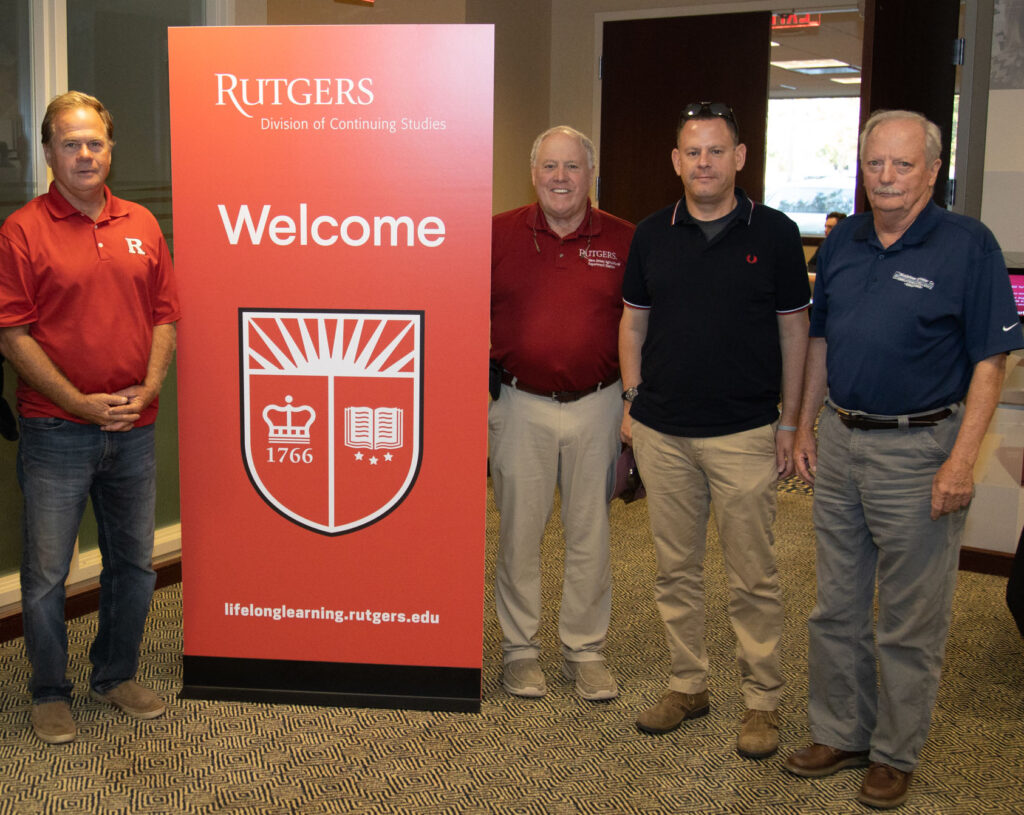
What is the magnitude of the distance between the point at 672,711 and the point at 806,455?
0.83m

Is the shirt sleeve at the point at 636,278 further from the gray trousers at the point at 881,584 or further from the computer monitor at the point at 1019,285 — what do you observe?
the computer monitor at the point at 1019,285

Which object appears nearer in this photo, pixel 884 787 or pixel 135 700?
pixel 884 787

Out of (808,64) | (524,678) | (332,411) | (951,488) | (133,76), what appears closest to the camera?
(951,488)

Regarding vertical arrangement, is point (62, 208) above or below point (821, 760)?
above

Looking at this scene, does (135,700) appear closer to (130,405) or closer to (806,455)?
(130,405)

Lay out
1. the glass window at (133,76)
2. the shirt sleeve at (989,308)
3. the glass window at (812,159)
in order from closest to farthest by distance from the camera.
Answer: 1. the shirt sleeve at (989,308)
2. the glass window at (133,76)
3. the glass window at (812,159)

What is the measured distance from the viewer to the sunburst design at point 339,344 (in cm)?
280

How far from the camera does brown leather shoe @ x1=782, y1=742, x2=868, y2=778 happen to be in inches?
104

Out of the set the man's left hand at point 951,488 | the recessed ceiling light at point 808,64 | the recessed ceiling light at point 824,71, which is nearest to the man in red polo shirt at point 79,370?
the man's left hand at point 951,488

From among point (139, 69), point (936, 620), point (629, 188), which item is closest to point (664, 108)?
point (629, 188)

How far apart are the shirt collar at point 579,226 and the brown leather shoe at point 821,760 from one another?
1527mm

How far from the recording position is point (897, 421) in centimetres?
239

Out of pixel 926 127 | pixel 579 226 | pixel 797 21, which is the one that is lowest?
pixel 579 226

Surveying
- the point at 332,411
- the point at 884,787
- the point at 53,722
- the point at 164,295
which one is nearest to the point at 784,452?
the point at 884,787
